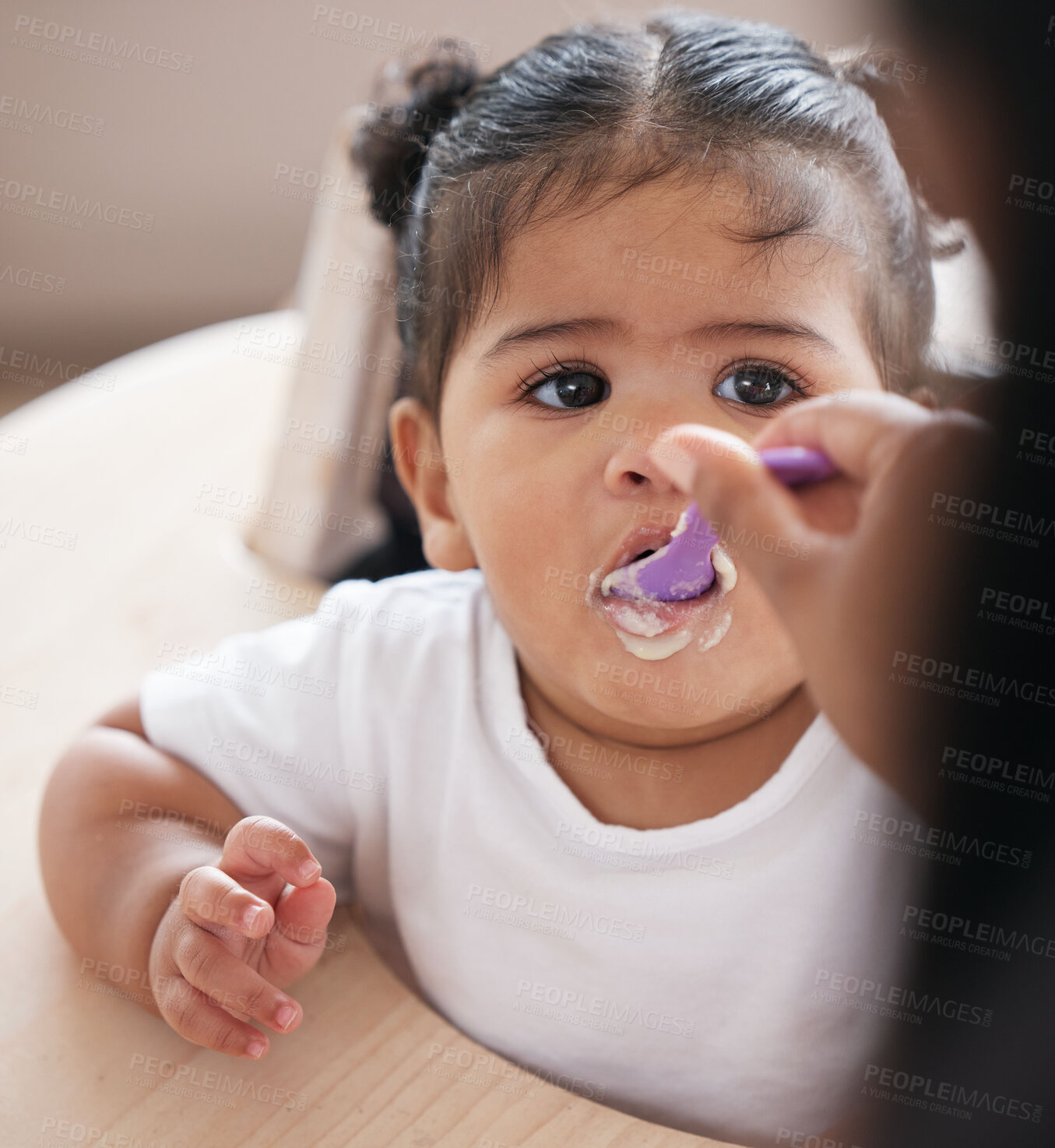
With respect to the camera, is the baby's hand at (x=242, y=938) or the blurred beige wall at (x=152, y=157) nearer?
the baby's hand at (x=242, y=938)

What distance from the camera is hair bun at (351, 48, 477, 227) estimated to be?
68 centimetres

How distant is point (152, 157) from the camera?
1.62 m

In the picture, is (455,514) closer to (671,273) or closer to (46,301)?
(671,273)

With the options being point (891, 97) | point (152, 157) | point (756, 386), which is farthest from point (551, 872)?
point (152, 157)

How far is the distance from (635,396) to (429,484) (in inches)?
7.7

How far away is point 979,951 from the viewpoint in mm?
406

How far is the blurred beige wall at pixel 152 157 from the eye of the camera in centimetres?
139

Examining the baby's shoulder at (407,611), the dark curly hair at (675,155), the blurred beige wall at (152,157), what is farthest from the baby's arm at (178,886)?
the blurred beige wall at (152,157)

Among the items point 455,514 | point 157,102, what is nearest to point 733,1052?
point 455,514

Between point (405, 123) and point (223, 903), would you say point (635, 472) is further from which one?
point (405, 123)

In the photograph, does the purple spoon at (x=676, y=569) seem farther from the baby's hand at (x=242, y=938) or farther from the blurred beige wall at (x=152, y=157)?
the blurred beige wall at (x=152, y=157)

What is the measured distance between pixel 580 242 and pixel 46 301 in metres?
1.49

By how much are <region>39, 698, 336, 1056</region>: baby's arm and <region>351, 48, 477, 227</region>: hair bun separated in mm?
353

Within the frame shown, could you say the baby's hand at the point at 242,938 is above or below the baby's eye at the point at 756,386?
below
